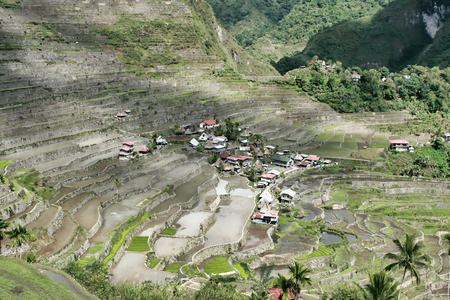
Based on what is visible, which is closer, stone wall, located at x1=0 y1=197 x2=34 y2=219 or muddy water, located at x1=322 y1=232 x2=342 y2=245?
stone wall, located at x1=0 y1=197 x2=34 y2=219

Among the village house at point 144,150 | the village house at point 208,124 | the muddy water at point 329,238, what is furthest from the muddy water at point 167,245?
the village house at point 208,124

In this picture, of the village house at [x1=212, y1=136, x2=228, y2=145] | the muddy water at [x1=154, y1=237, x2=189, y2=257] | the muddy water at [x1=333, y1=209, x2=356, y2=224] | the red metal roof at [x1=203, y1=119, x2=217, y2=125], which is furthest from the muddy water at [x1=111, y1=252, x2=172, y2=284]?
the red metal roof at [x1=203, y1=119, x2=217, y2=125]

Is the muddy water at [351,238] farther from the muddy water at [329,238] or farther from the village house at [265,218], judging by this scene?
the village house at [265,218]

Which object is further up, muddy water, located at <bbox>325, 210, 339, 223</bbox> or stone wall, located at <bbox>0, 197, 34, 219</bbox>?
stone wall, located at <bbox>0, 197, 34, 219</bbox>

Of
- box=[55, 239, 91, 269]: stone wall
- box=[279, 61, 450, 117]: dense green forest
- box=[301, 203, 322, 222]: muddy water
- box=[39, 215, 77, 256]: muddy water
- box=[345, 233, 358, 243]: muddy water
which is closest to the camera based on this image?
box=[55, 239, 91, 269]: stone wall

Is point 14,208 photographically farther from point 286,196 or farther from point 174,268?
point 286,196

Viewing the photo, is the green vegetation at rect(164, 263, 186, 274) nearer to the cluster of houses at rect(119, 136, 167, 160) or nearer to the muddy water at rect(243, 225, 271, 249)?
the muddy water at rect(243, 225, 271, 249)
